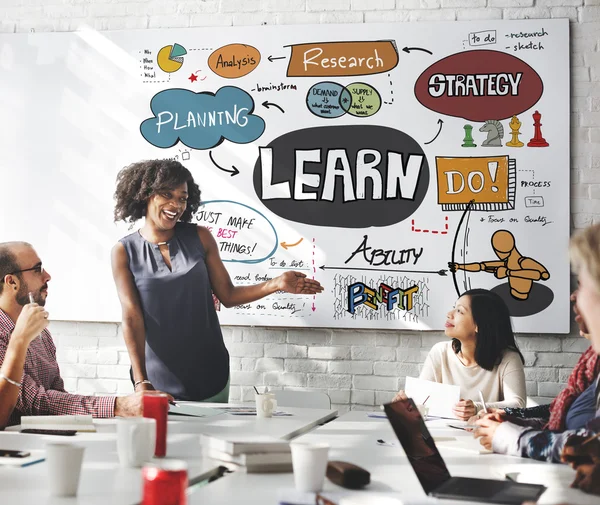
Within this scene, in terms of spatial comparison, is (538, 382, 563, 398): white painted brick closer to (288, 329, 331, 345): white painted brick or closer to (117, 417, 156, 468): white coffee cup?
(288, 329, 331, 345): white painted brick

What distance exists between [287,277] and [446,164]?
1.02 metres

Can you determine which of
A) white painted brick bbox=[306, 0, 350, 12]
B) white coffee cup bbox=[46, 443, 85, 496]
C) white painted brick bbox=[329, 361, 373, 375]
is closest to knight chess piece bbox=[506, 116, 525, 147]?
white painted brick bbox=[306, 0, 350, 12]

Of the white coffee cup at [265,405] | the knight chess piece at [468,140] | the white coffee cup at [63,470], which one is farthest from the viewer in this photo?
the knight chess piece at [468,140]

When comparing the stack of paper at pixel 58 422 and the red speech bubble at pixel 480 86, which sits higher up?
the red speech bubble at pixel 480 86

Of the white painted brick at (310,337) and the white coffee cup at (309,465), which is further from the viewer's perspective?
the white painted brick at (310,337)

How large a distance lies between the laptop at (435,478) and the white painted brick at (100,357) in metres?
2.53

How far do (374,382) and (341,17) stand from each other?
1959mm

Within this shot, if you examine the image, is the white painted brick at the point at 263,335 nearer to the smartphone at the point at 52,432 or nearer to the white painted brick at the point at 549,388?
the white painted brick at the point at 549,388

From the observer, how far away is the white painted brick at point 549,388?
12.4 ft

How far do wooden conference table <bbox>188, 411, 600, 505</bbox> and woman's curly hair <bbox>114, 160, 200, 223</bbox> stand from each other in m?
1.94

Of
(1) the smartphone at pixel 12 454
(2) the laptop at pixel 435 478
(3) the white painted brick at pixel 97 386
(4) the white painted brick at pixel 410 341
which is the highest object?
(4) the white painted brick at pixel 410 341

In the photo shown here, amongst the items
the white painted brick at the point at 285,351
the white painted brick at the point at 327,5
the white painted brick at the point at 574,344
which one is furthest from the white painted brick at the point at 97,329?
the white painted brick at the point at 574,344

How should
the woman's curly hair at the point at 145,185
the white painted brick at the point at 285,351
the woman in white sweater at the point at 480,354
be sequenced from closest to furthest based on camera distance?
the woman in white sweater at the point at 480,354, the white painted brick at the point at 285,351, the woman's curly hair at the point at 145,185

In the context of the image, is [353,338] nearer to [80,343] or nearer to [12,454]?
[80,343]
